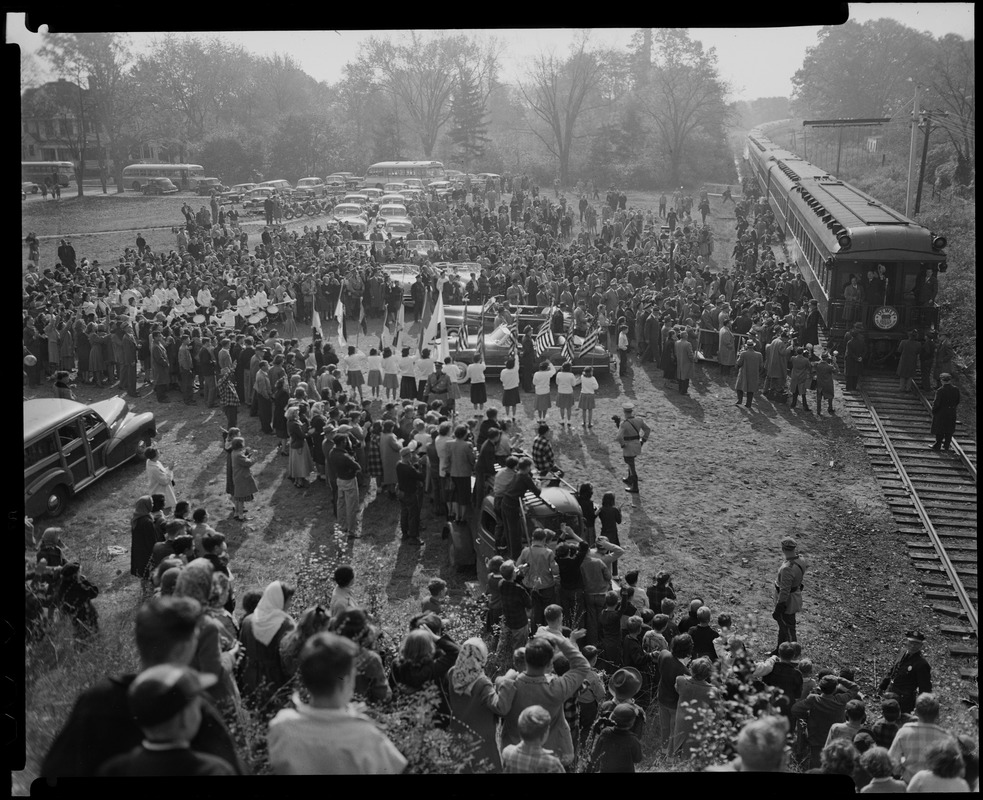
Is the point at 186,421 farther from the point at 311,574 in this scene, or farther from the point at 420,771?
the point at 420,771

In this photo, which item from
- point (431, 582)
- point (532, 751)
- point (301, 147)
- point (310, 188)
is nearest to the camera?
point (532, 751)

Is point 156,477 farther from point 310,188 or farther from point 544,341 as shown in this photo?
point 310,188

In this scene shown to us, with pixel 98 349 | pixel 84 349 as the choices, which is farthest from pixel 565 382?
pixel 84 349

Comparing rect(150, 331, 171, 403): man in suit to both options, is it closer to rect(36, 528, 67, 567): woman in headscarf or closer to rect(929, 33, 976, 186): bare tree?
rect(36, 528, 67, 567): woman in headscarf

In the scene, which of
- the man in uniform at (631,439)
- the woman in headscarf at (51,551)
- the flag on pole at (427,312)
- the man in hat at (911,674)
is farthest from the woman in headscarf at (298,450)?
the man in hat at (911,674)

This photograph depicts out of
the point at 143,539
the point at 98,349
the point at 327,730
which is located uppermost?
the point at 327,730

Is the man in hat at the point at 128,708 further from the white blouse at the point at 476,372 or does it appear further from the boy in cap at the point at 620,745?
the white blouse at the point at 476,372

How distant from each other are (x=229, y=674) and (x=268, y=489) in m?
8.17

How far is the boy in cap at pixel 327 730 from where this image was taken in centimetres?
441

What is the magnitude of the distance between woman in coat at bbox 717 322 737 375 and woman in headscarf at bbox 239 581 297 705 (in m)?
14.9

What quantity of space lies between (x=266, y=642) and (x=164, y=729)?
3.48 metres

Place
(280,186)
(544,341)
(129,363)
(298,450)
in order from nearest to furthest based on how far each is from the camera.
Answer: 1. (298,450)
2. (129,363)
3. (544,341)
4. (280,186)

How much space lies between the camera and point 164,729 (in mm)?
3773

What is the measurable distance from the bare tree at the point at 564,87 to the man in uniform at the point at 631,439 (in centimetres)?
4400
